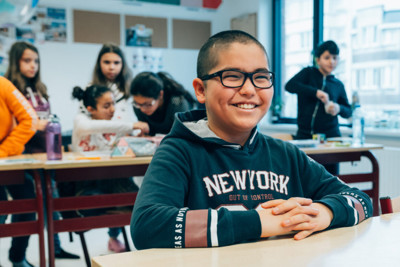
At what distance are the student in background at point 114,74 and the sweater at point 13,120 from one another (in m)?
0.61

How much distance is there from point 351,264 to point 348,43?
159 inches

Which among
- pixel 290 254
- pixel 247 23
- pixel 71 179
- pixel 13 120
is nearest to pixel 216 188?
pixel 290 254

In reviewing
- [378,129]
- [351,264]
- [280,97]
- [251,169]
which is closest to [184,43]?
[280,97]

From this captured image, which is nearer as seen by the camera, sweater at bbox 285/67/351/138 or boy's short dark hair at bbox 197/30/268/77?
boy's short dark hair at bbox 197/30/268/77

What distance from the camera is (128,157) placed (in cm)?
238

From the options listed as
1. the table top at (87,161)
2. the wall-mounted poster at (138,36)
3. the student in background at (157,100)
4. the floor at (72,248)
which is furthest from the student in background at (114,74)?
the wall-mounted poster at (138,36)

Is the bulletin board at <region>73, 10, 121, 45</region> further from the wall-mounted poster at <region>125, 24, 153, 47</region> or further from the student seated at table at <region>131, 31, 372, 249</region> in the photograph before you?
the student seated at table at <region>131, 31, 372, 249</region>

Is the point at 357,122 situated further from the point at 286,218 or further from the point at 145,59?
the point at 145,59

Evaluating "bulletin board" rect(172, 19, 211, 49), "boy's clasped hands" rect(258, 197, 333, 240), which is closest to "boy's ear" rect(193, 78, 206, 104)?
"boy's clasped hands" rect(258, 197, 333, 240)

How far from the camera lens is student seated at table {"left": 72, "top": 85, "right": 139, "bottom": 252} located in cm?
251

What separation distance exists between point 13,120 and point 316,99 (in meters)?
2.17

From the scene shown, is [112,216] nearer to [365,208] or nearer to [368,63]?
[365,208]

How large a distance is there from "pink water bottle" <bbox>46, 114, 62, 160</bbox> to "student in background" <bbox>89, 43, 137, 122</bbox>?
57 cm

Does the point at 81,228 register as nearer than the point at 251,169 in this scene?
No
